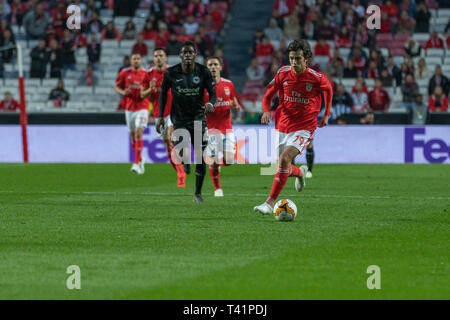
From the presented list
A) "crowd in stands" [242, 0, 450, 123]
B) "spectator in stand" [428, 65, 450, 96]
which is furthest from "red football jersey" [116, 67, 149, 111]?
"spectator in stand" [428, 65, 450, 96]

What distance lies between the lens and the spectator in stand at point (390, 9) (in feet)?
87.9

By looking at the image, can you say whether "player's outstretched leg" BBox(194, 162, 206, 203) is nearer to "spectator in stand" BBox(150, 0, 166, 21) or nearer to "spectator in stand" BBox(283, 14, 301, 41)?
"spectator in stand" BBox(283, 14, 301, 41)

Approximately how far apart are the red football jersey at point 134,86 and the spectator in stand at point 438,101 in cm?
820

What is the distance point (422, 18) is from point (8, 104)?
1202 centimetres

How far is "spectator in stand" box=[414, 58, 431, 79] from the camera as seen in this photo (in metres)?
25.1

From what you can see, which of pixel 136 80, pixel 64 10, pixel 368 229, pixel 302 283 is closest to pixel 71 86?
pixel 64 10

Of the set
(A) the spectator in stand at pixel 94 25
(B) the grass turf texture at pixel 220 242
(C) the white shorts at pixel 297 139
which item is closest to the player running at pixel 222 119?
(B) the grass turf texture at pixel 220 242

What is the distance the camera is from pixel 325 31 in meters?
26.5

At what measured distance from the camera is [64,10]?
2884 cm

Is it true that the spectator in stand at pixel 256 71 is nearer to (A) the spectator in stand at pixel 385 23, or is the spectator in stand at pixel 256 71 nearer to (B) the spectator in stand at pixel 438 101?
(A) the spectator in stand at pixel 385 23

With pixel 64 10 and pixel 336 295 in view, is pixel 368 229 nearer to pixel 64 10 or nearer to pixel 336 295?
pixel 336 295

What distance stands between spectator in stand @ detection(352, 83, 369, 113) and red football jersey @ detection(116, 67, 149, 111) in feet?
21.8

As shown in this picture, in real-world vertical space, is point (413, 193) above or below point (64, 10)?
below
